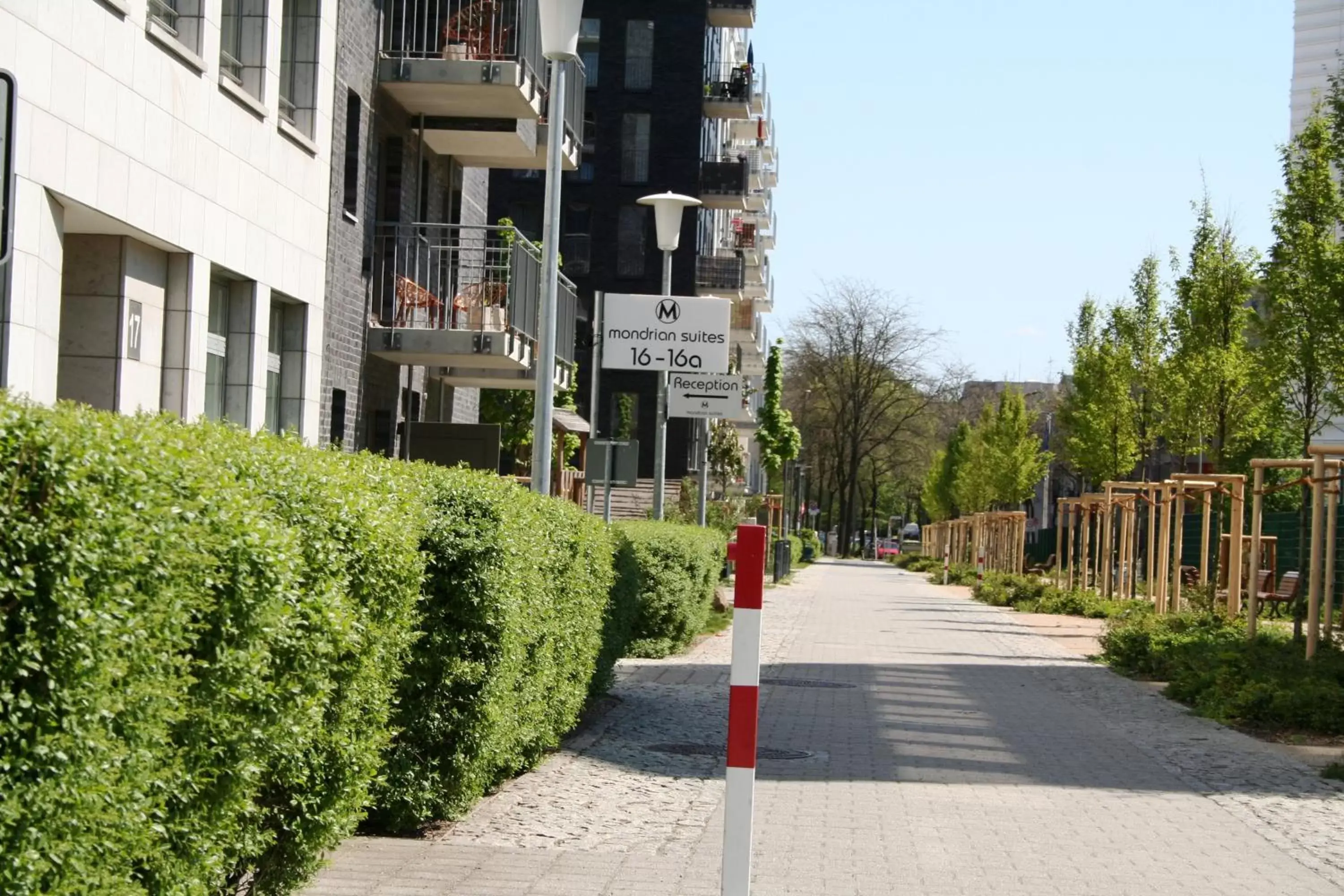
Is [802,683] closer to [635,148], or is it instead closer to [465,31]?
[465,31]

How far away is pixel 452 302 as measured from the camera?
68.6 ft

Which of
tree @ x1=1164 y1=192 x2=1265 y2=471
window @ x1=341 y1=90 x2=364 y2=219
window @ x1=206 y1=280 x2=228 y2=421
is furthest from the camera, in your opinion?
tree @ x1=1164 y1=192 x2=1265 y2=471

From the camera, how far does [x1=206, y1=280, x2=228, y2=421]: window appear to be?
15008 mm

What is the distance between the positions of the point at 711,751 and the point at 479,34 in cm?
1152

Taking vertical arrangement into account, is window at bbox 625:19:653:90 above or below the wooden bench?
above

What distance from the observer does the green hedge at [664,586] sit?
1606cm

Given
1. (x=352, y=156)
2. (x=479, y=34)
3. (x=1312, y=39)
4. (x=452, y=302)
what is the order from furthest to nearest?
(x=1312, y=39)
(x=452, y=302)
(x=479, y=34)
(x=352, y=156)

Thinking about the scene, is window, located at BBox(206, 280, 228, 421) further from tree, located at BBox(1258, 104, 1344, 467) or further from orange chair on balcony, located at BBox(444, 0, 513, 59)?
tree, located at BBox(1258, 104, 1344, 467)

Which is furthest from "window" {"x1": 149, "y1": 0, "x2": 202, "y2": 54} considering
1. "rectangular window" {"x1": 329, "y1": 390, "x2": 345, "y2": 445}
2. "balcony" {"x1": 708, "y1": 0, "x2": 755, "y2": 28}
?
"balcony" {"x1": 708, "y1": 0, "x2": 755, "y2": 28}

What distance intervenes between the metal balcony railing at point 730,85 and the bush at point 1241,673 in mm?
43316

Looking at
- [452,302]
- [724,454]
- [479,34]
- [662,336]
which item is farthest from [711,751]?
[724,454]

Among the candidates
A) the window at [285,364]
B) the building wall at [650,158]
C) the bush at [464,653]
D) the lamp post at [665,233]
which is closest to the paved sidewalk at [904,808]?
the bush at [464,653]

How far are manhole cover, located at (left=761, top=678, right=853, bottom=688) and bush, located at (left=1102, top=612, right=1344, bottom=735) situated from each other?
3.08 meters

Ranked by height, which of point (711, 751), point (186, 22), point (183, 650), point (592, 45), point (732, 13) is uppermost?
point (732, 13)
